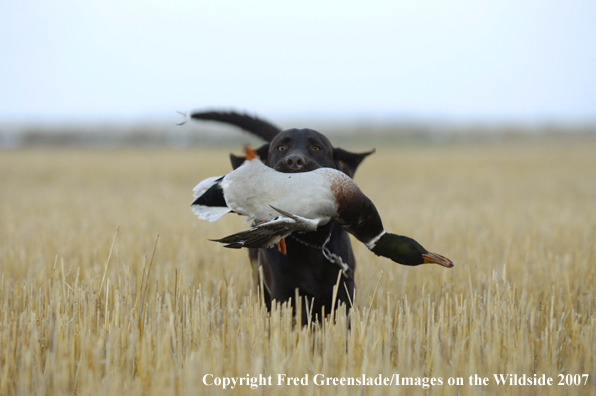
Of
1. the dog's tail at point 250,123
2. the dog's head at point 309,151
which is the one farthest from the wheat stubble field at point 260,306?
the dog's tail at point 250,123

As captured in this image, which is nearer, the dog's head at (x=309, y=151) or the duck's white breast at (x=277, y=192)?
the duck's white breast at (x=277, y=192)

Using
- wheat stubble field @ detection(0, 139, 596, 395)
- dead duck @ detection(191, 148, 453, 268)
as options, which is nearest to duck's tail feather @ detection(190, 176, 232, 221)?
dead duck @ detection(191, 148, 453, 268)

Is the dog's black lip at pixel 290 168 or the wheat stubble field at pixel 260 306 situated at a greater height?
the dog's black lip at pixel 290 168

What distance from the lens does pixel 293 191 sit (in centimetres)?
227

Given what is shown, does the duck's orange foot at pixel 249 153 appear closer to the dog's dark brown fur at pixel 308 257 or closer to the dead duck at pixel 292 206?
the dead duck at pixel 292 206

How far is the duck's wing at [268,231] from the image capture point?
2.09 m

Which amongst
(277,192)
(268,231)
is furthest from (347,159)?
(268,231)

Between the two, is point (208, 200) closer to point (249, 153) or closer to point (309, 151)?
point (249, 153)

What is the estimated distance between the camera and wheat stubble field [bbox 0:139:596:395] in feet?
6.39

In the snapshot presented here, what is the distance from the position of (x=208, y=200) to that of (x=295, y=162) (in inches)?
21.1

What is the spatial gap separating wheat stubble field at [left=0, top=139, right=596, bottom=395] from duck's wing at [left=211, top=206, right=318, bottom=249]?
0.43m

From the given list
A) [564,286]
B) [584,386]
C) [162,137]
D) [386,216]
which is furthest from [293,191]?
[162,137]

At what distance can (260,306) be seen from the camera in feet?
10.6

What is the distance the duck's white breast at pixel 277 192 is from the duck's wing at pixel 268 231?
0.30 feet
